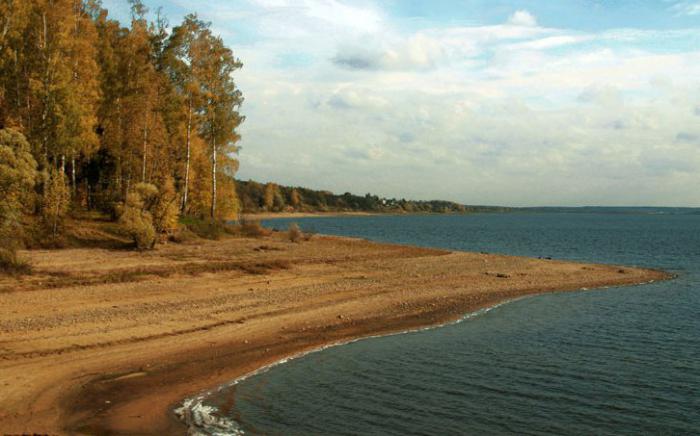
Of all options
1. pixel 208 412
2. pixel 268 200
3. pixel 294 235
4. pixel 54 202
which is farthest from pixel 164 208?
pixel 268 200

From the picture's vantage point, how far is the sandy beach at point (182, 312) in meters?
12.1

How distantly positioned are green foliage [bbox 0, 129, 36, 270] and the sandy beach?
162 cm

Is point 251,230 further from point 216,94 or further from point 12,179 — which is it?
point 12,179

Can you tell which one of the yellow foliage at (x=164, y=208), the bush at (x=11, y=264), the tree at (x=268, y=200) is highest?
the tree at (x=268, y=200)

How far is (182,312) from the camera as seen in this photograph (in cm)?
1986

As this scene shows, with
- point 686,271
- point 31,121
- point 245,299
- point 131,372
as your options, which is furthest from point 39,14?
point 686,271

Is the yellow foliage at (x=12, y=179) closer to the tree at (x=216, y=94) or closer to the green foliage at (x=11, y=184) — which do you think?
the green foliage at (x=11, y=184)

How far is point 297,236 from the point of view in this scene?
4778 centimetres

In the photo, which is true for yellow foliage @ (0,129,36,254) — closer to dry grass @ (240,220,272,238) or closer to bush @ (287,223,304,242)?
dry grass @ (240,220,272,238)

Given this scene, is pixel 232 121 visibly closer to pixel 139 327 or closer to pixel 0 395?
pixel 139 327

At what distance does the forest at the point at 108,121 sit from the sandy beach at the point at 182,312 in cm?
346

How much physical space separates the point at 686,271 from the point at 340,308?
106 ft

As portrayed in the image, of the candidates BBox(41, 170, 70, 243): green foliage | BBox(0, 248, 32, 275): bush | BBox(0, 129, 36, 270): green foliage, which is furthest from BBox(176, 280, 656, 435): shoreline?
BBox(41, 170, 70, 243): green foliage

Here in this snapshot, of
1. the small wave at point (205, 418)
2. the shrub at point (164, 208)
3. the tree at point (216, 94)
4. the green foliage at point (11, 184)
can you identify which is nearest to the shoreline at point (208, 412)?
the small wave at point (205, 418)
